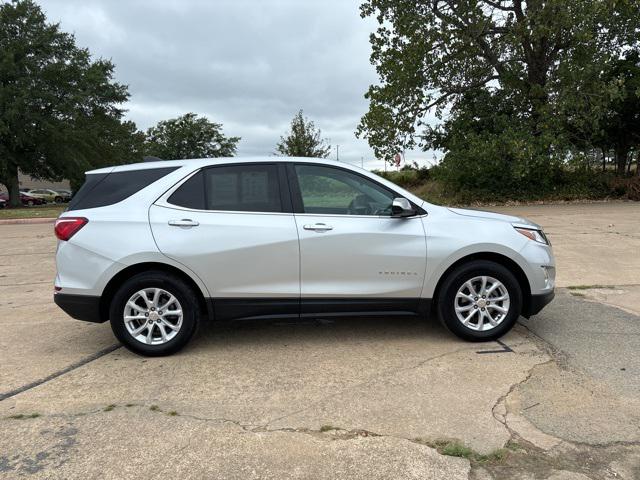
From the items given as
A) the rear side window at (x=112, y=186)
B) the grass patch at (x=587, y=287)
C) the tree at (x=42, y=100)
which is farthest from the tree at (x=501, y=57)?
the tree at (x=42, y=100)

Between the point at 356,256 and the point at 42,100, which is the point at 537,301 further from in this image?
the point at 42,100

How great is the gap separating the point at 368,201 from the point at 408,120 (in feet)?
55.5

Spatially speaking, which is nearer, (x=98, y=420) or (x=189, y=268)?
(x=98, y=420)

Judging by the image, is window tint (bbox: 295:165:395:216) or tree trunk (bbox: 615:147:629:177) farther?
tree trunk (bbox: 615:147:629:177)

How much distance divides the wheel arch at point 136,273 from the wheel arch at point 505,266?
212cm

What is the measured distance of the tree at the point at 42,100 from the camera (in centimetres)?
3206

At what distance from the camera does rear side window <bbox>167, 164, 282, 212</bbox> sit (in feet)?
14.9

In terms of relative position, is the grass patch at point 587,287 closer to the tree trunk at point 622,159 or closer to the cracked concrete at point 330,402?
the cracked concrete at point 330,402

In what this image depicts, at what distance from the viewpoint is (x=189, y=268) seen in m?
4.38

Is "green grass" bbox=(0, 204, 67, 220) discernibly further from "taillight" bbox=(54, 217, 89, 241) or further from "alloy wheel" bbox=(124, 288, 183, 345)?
"alloy wheel" bbox=(124, 288, 183, 345)

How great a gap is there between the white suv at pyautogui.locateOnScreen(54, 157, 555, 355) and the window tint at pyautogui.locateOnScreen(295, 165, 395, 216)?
0.03 feet

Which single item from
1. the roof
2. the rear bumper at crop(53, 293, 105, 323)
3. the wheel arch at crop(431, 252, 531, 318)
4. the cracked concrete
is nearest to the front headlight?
the wheel arch at crop(431, 252, 531, 318)

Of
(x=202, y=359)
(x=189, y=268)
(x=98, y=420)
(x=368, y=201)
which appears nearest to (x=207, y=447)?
(x=98, y=420)

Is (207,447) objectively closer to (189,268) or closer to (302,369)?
(302,369)
